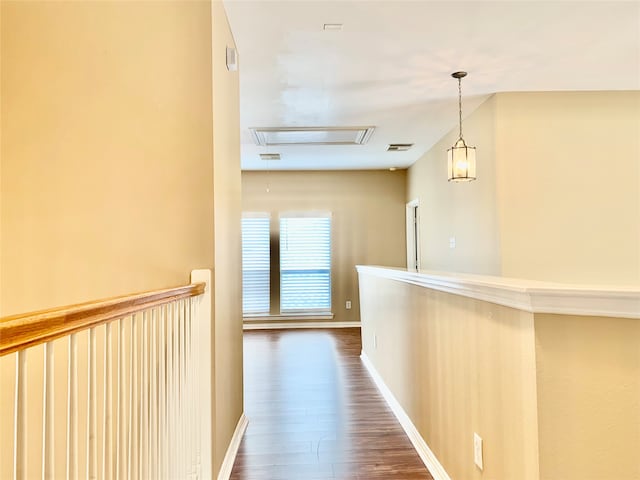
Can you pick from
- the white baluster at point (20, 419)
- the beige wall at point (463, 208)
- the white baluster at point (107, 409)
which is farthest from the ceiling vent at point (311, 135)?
the white baluster at point (20, 419)

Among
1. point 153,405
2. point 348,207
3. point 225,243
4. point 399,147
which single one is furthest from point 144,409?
point 348,207

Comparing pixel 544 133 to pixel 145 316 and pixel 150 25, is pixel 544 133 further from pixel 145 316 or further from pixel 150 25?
pixel 145 316

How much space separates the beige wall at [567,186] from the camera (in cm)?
351

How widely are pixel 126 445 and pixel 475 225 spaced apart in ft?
12.0

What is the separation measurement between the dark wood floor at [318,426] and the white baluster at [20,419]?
1654 millimetres

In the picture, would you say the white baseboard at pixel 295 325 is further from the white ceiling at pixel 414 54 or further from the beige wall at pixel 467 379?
the beige wall at pixel 467 379

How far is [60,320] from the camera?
32.2 inches

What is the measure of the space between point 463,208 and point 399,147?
1.46 m

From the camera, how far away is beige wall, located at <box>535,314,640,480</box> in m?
1.14

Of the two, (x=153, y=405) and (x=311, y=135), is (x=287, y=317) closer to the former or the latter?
(x=311, y=135)

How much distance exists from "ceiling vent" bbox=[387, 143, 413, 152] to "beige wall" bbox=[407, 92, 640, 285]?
5.57 feet

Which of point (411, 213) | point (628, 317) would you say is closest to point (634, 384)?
point (628, 317)

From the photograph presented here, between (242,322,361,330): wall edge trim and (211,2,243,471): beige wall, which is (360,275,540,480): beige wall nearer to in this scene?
(211,2,243,471): beige wall

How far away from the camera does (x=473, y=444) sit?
5.44 ft
